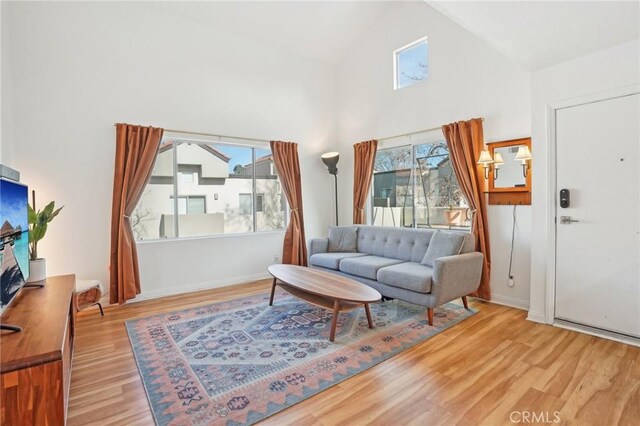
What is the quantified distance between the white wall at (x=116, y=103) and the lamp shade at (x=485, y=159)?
2826 mm

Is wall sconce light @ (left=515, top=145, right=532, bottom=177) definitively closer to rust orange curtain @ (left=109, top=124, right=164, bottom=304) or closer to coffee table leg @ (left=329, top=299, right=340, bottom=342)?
coffee table leg @ (left=329, top=299, right=340, bottom=342)

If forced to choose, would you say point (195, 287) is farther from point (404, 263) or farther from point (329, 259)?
point (404, 263)

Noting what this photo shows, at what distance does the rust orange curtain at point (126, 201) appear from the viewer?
11.9 feet

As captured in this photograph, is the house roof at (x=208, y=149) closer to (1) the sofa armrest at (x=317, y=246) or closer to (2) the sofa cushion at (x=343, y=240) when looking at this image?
(1) the sofa armrest at (x=317, y=246)

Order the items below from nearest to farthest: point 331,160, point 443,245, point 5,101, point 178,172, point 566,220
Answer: point 566,220 → point 5,101 → point 443,245 → point 178,172 → point 331,160

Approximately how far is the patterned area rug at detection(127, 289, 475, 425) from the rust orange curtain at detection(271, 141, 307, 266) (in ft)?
4.71

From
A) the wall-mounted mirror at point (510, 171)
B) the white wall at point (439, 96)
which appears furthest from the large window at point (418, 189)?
the wall-mounted mirror at point (510, 171)

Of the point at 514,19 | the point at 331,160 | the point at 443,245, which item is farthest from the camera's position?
the point at 331,160

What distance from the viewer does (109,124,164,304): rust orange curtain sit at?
3.62 meters

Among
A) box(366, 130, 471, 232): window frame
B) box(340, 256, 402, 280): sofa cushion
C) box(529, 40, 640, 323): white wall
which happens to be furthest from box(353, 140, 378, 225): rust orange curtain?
box(529, 40, 640, 323): white wall

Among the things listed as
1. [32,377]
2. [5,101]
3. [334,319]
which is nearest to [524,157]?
[334,319]

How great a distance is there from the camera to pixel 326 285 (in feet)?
9.74

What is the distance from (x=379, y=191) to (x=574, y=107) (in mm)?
2732

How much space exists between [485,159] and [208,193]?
3.54 metres
